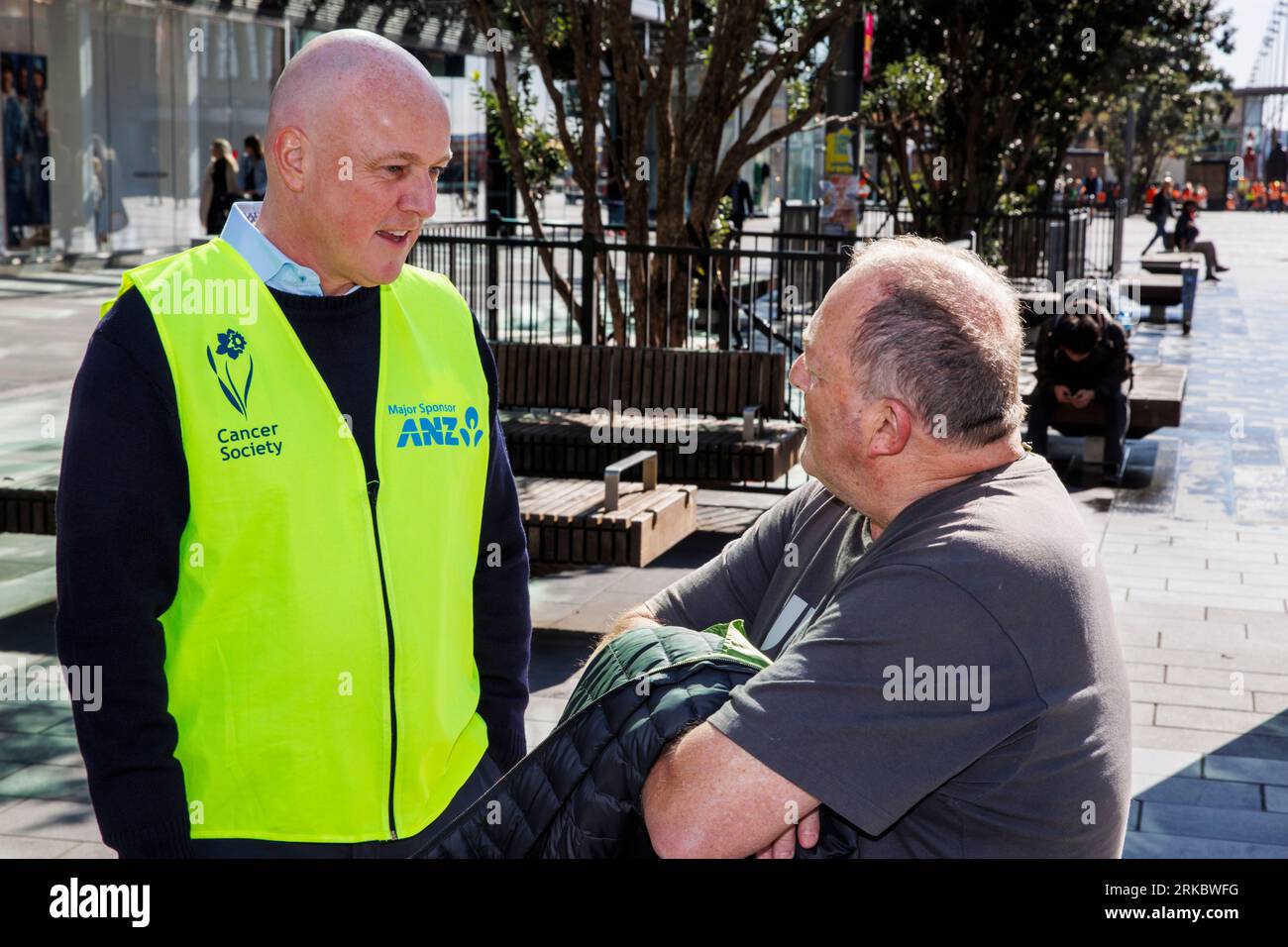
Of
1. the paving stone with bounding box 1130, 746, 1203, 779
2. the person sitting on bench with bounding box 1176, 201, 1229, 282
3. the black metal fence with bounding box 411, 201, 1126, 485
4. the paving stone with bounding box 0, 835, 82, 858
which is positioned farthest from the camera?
the person sitting on bench with bounding box 1176, 201, 1229, 282

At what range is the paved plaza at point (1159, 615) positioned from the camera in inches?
193

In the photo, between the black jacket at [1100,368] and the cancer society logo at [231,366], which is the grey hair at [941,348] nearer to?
the cancer society logo at [231,366]

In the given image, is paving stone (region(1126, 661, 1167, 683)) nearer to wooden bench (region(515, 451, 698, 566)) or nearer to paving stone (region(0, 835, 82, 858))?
wooden bench (region(515, 451, 698, 566))

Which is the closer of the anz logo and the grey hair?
the grey hair

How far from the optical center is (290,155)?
232cm

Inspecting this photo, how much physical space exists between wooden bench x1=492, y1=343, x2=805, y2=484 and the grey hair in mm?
6206

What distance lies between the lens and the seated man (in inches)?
72.9

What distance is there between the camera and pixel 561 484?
7465 mm

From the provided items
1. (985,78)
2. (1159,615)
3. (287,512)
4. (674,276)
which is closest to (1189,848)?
(1159,615)

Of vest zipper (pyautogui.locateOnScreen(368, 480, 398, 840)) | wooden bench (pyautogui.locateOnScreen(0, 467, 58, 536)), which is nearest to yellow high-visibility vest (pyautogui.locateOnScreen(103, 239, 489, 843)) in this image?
vest zipper (pyautogui.locateOnScreen(368, 480, 398, 840))

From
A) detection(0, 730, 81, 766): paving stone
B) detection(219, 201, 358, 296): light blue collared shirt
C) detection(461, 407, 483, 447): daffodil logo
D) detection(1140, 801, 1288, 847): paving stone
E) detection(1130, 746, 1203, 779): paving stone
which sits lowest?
detection(1140, 801, 1288, 847): paving stone

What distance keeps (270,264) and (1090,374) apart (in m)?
8.65
